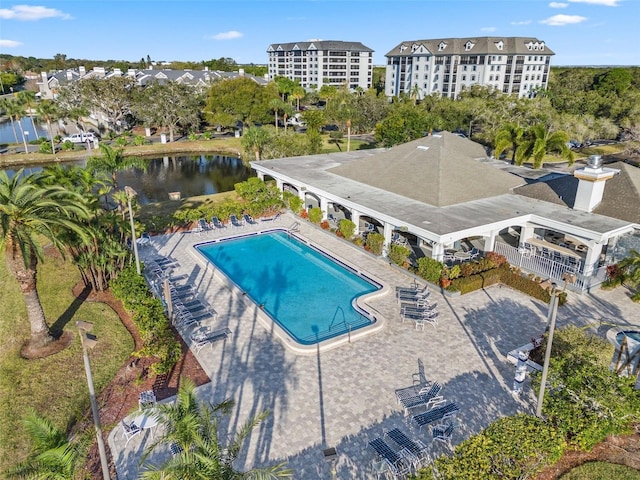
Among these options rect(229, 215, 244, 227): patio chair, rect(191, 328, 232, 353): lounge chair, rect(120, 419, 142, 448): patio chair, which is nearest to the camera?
rect(120, 419, 142, 448): patio chair

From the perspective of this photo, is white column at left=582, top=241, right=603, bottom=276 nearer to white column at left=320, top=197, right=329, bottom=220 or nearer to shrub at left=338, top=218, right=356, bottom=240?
shrub at left=338, top=218, right=356, bottom=240

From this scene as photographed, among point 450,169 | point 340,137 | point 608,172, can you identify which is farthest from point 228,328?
point 340,137

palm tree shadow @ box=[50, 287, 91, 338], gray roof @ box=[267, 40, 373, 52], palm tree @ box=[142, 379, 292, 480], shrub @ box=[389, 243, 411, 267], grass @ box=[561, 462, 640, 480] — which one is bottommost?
grass @ box=[561, 462, 640, 480]

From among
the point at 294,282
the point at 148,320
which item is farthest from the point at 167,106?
the point at 148,320

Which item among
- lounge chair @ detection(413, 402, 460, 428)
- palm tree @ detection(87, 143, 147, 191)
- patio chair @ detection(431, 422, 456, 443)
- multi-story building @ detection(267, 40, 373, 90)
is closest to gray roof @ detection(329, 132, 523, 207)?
lounge chair @ detection(413, 402, 460, 428)

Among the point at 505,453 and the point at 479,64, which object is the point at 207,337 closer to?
the point at 505,453

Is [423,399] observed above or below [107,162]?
below
